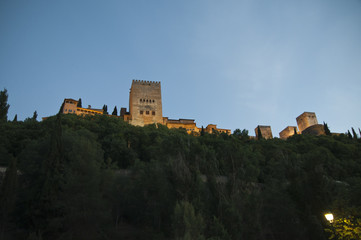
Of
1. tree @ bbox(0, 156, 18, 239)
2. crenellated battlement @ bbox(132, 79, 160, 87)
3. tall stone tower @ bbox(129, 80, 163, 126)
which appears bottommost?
tree @ bbox(0, 156, 18, 239)

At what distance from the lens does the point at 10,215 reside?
16.3 meters

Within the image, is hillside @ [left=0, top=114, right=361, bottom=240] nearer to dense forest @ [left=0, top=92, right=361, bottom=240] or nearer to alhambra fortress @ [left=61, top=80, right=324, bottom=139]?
dense forest @ [left=0, top=92, right=361, bottom=240]

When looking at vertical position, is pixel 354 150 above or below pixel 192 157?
above

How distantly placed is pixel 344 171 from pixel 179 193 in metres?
26.6

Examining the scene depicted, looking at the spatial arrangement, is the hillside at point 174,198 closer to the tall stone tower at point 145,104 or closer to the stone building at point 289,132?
the tall stone tower at point 145,104

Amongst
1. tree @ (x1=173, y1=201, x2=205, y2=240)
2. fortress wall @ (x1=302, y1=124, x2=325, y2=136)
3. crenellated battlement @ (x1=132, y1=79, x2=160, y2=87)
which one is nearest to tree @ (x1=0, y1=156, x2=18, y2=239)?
tree @ (x1=173, y1=201, x2=205, y2=240)

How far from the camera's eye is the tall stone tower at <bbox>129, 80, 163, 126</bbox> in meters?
52.8

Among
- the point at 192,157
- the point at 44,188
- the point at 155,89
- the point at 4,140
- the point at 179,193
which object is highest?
the point at 155,89

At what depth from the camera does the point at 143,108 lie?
54.1 metres

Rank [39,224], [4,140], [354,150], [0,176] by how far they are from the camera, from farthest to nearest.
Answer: [354,150] < [4,140] < [0,176] < [39,224]

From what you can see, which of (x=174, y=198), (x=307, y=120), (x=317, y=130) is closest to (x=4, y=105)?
(x=174, y=198)

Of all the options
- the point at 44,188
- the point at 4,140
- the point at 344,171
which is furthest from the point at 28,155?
the point at 344,171

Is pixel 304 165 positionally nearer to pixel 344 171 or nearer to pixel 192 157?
pixel 192 157

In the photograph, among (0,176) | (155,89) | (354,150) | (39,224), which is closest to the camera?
(39,224)
